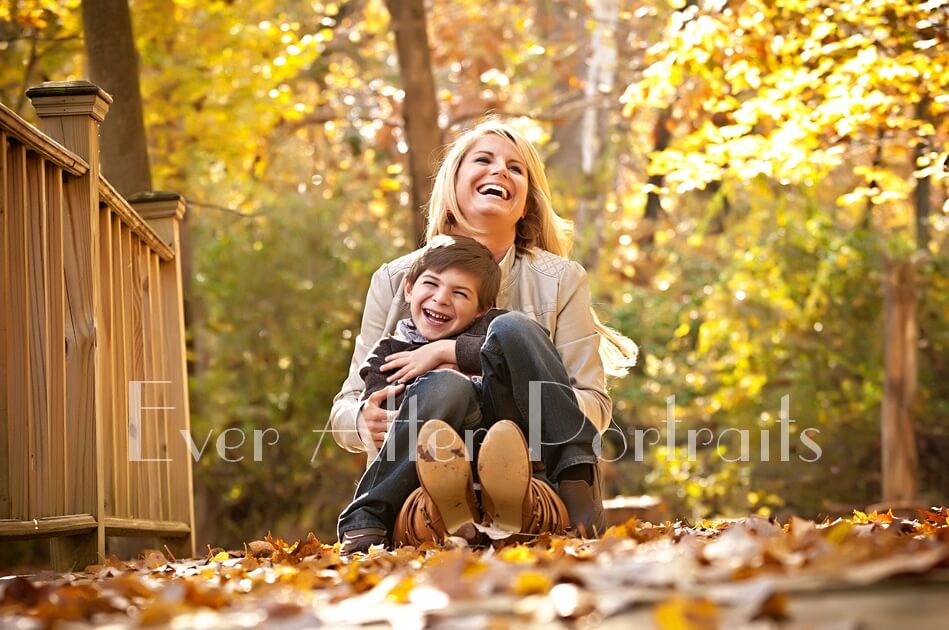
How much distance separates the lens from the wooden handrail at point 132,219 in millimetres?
4293

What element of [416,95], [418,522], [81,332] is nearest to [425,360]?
[418,522]

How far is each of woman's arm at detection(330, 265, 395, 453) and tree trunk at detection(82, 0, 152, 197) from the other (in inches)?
120

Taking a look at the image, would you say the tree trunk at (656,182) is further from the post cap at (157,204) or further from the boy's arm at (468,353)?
the boy's arm at (468,353)

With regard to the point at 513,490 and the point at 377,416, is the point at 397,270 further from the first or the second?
the point at 513,490

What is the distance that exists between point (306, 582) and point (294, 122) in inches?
450

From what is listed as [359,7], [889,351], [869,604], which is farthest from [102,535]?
[359,7]

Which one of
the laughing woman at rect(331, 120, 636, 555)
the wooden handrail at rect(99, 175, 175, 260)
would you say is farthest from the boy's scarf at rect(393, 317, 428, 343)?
the wooden handrail at rect(99, 175, 175, 260)

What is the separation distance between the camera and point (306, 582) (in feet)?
8.14

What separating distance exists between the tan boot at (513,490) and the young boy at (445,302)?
2.22 feet

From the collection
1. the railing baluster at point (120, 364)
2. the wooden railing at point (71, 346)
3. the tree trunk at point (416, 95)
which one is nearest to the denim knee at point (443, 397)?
the wooden railing at point (71, 346)

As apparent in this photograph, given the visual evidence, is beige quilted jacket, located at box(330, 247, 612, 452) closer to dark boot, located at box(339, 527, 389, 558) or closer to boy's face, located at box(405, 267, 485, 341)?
boy's face, located at box(405, 267, 485, 341)

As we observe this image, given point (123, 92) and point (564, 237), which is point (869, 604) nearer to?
point (564, 237)

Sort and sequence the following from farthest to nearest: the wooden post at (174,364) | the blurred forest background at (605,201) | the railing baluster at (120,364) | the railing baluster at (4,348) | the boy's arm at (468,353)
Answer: the blurred forest background at (605,201) → the wooden post at (174,364) → the railing baluster at (120,364) → the boy's arm at (468,353) → the railing baluster at (4,348)

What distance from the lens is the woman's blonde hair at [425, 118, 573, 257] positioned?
15.3 feet
